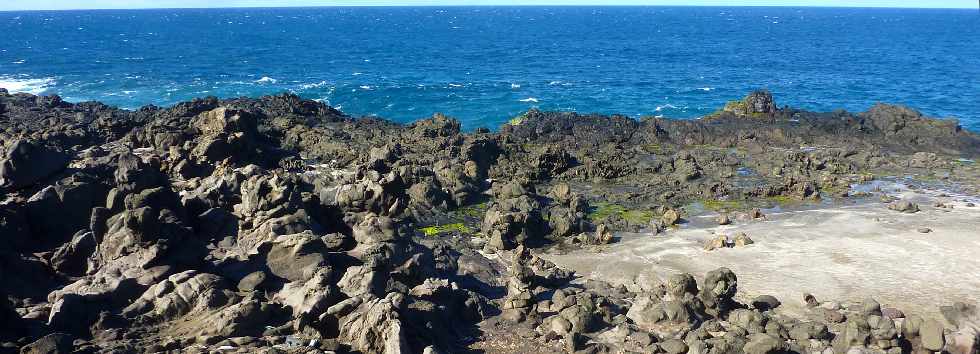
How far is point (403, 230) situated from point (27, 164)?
46.2 feet

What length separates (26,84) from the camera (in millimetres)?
79062

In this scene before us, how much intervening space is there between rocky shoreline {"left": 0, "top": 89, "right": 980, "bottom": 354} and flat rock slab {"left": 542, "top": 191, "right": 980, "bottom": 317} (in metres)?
0.91

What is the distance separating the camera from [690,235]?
26.8 meters

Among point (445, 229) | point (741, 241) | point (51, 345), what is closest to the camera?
point (51, 345)

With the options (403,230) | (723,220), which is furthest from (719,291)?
(403,230)

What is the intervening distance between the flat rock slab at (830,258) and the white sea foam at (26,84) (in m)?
73.3

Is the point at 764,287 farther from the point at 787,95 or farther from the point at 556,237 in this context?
the point at 787,95

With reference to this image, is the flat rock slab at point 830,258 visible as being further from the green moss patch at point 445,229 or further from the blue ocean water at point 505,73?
the blue ocean water at point 505,73

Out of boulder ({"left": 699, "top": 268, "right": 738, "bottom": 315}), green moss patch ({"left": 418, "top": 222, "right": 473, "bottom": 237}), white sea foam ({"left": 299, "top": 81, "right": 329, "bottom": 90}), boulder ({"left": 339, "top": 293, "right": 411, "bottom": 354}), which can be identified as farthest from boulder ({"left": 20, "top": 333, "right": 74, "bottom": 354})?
white sea foam ({"left": 299, "top": 81, "right": 329, "bottom": 90})

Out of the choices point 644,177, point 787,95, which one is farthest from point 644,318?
point 787,95

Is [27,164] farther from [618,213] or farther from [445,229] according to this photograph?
[618,213]

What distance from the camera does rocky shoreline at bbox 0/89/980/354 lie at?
17.3 meters

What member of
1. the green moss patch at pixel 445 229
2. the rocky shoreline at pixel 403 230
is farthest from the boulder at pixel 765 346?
the green moss patch at pixel 445 229

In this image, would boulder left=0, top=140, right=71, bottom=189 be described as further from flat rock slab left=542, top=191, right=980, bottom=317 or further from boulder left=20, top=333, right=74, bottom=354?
flat rock slab left=542, top=191, right=980, bottom=317
